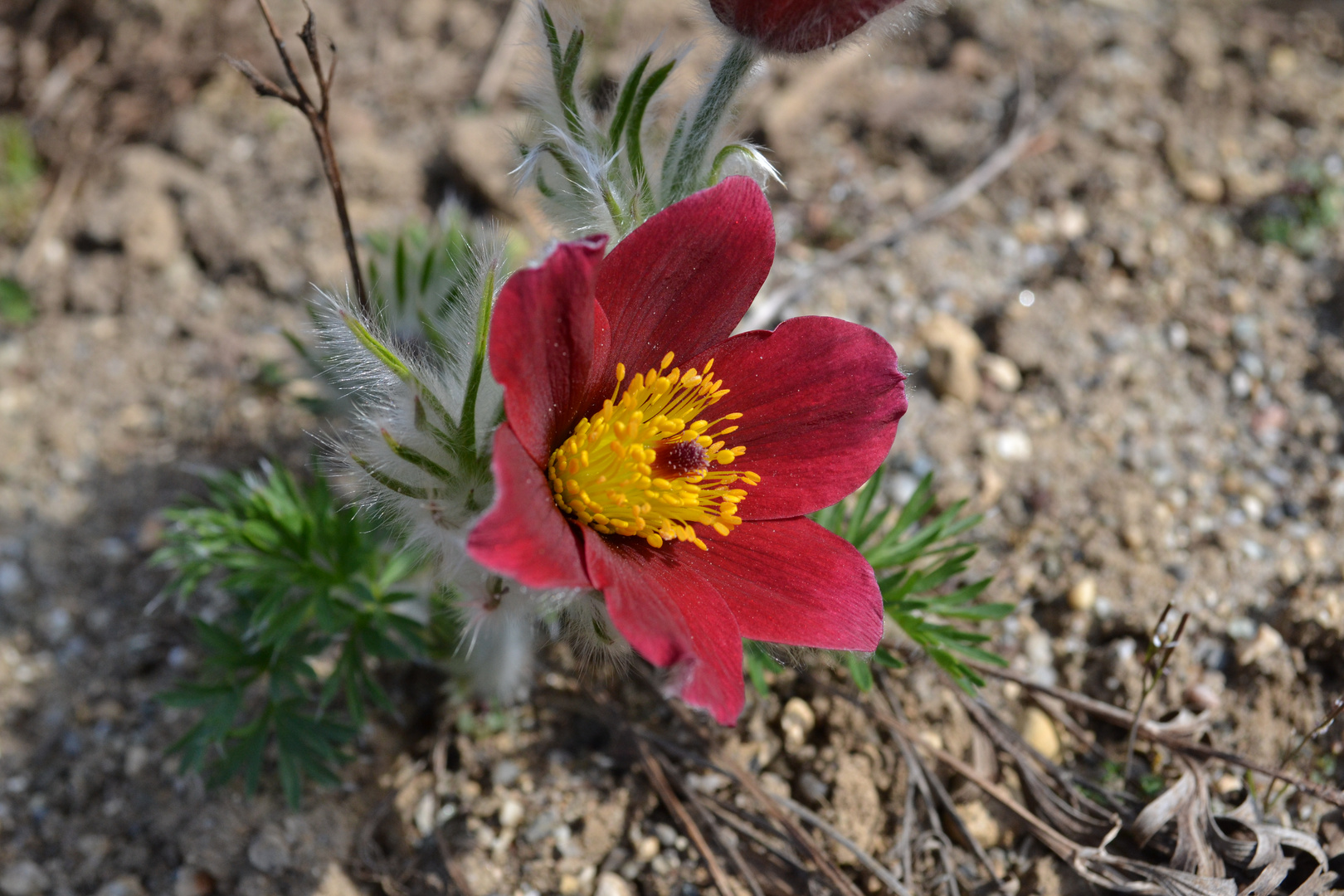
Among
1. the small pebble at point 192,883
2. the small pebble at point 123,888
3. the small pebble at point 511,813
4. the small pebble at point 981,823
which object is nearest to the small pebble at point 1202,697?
the small pebble at point 981,823

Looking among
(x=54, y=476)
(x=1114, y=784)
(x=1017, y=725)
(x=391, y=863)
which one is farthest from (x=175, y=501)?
(x=1114, y=784)

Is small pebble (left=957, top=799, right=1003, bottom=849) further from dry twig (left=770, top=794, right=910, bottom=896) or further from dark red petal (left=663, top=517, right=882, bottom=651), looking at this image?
dark red petal (left=663, top=517, right=882, bottom=651)

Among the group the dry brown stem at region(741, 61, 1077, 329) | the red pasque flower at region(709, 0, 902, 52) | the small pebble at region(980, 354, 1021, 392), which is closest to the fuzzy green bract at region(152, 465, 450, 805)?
the red pasque flower at region(709, 0, 902, 52)

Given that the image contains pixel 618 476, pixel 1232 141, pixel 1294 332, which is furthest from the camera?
pixel 1232 141

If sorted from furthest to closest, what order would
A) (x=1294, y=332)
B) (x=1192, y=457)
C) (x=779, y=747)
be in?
(x=1294, y=332), (x=1192, y=457), (x=779, y=747)

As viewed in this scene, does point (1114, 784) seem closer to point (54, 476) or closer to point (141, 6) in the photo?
point (54, 476)

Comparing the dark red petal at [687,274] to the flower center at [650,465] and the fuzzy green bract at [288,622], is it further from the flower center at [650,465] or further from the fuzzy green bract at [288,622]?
the fuzzy green bract at [288,622]

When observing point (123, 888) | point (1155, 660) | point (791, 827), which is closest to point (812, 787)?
point (791, 827)
